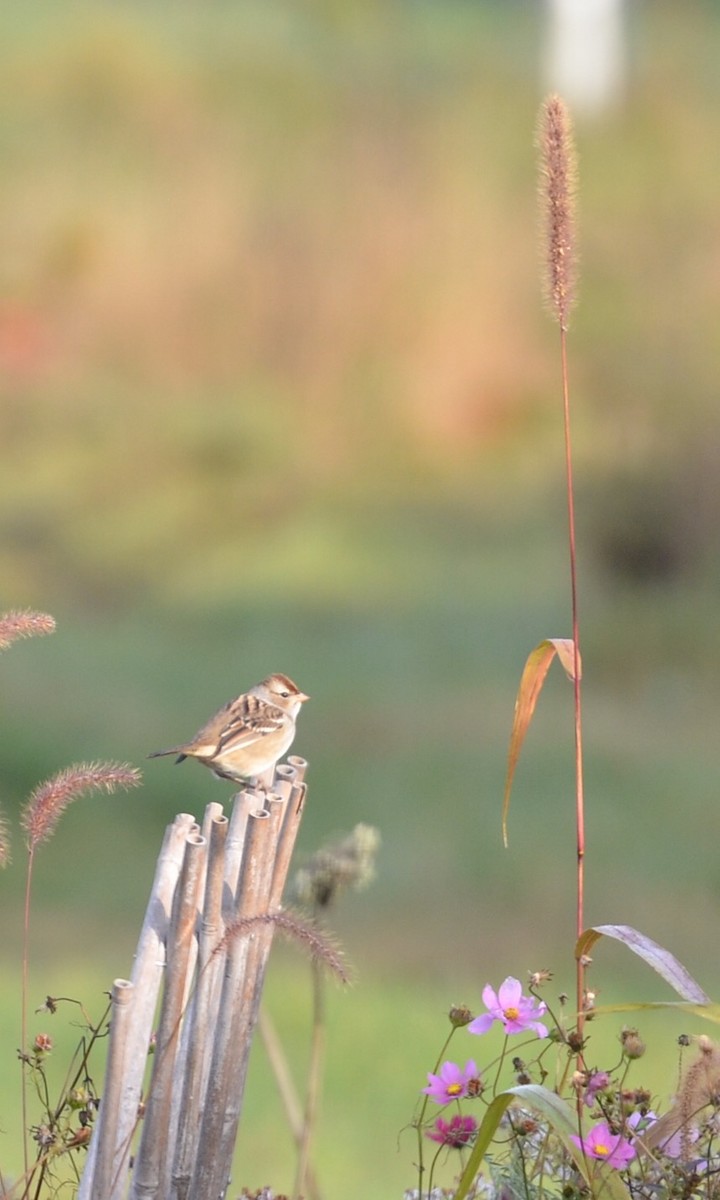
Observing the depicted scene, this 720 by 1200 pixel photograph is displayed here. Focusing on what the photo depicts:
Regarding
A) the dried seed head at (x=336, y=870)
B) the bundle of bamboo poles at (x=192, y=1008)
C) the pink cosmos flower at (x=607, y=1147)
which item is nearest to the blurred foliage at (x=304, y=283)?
the dried seed head at (x=336, y=870)

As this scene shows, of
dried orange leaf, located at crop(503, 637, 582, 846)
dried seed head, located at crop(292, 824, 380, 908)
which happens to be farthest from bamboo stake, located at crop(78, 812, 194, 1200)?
dried seed head, located at crop(292, 824, 380, 908)

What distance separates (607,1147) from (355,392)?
4942 millimetres

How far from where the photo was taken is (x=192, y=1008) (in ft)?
Result: 4.74

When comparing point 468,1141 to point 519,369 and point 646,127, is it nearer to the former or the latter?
point 519,369

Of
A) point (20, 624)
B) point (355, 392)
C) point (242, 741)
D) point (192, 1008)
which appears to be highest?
point (355, 392)

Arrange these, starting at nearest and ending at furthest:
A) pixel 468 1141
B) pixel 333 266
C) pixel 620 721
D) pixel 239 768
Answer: pixel 468 1141, pixel 239 768, pixel 620 721, pixel 333 266

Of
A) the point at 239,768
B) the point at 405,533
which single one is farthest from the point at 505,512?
the point at 239,768

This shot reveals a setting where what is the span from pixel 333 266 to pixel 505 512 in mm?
1136

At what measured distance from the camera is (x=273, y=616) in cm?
591

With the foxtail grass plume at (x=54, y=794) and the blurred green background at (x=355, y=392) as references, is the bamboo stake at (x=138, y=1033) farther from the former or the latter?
the blurred green background at (x=355, y=392)

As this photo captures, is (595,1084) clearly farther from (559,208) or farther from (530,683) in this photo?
(559,208)

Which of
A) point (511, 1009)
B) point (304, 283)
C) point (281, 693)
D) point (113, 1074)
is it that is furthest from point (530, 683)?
point (304, 283)

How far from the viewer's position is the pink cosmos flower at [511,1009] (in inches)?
56.8

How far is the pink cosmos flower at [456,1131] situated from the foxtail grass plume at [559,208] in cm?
72
